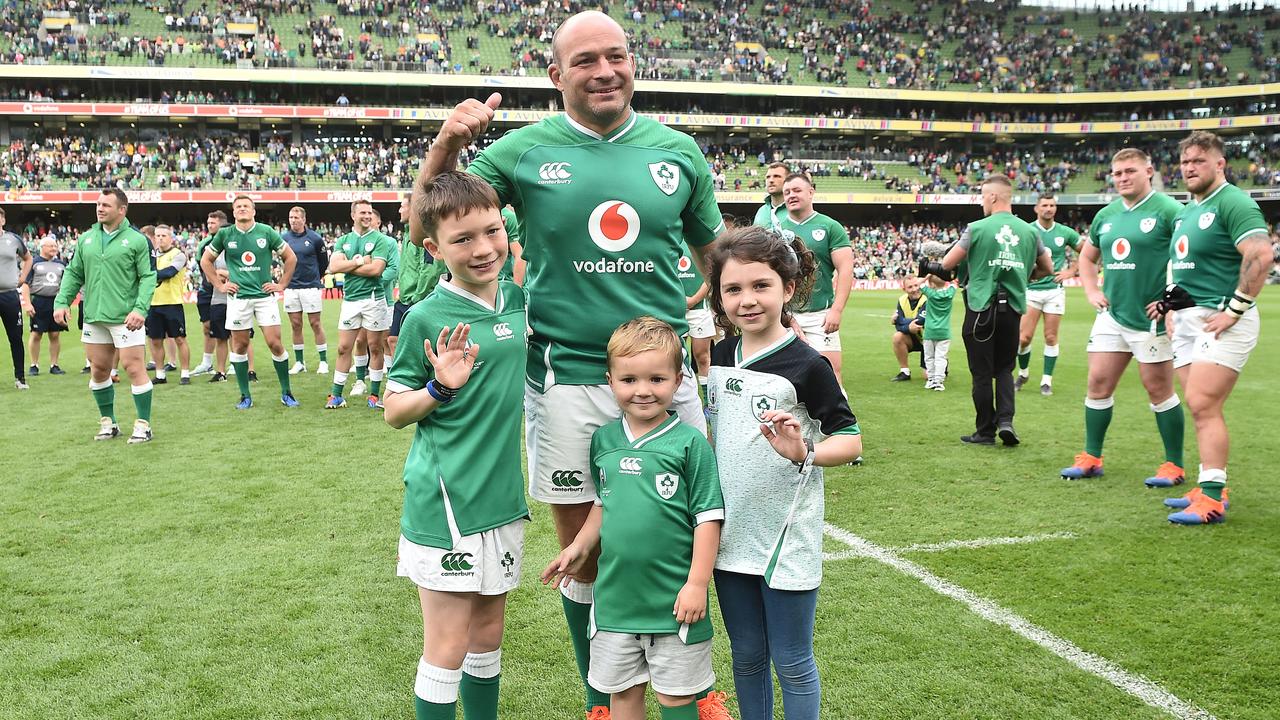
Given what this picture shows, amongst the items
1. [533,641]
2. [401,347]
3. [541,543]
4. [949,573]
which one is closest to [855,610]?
[949,573]

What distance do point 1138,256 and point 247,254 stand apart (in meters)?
9.12

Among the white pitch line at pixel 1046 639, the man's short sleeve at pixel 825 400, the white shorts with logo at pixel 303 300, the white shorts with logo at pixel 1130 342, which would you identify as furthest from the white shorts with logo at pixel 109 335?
the white shorts with logo at pixel 1130 342

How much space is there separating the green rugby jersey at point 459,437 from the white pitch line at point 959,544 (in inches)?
106

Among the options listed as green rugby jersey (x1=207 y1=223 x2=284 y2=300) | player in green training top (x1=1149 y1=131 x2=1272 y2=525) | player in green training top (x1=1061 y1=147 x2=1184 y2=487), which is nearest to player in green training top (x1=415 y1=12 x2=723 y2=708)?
player in green training top (x1=1149 y1=131 x2=1272 y2=525)

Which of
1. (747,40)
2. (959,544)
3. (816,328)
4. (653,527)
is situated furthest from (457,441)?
(747,40)

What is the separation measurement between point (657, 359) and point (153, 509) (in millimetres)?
4979

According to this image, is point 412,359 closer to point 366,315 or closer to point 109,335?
point 109,335

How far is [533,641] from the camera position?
3820mm

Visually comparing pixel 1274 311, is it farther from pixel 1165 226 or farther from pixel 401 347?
pixel 401 347

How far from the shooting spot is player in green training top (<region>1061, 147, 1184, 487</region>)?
598 cm

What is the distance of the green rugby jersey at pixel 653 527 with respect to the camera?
2.50m

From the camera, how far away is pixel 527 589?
4.49 meters

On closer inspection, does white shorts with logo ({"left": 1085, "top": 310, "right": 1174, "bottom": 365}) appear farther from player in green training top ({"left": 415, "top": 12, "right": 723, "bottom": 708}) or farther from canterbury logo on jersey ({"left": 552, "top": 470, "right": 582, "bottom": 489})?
canterbury logo on jersey ({"left": 552, "top": 470, "right": 582, "bottom": 489})

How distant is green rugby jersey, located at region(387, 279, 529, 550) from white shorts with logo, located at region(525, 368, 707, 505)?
0.26m
